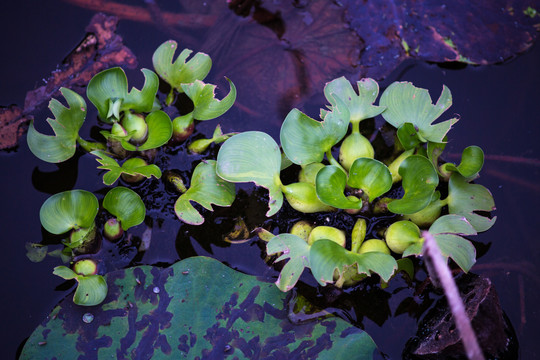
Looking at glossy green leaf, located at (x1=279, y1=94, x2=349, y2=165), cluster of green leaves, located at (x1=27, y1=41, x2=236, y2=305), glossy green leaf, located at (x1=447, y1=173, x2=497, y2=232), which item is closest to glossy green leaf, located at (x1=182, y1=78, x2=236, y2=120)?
cluster of green leaves, located at (x1=27, y1=41, x2=236, y2=305)

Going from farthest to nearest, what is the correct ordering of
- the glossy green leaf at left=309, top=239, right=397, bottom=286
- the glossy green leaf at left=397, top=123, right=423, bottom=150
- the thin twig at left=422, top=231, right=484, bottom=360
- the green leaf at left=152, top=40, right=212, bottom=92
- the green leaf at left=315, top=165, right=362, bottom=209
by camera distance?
the green leaf at left=152, top=40, right=212, bottom=92
the glossy green leaf at left=397, top=123, right=423, bottom=150
the green leaf at left=315, top=165, right=362, bottom=209
the glossy green leaf at left=309, top=239, right=397, bottom=286
the thin twig at left=422, top=231, right=484, bottom=360

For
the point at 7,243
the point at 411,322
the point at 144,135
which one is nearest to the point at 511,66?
the point at 411,322

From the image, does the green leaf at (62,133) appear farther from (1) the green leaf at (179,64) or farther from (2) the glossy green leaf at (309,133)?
(2) the glossy green leaf at (309,133)

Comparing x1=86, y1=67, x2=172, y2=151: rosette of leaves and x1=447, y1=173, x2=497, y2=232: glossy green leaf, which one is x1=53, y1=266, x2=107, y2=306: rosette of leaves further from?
x1=447, y1=173, x2=497, y2=232: glossy green leaf

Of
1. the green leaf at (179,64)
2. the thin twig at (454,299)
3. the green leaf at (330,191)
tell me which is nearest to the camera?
the thin twig at (454,299)

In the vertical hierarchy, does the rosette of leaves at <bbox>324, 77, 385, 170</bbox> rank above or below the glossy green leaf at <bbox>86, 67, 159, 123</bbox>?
above

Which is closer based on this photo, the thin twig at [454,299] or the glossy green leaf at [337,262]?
the thin twig at [454,299]

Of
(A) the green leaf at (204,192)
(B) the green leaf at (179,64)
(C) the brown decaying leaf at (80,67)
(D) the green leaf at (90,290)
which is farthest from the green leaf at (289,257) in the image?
(C) the brown decaying leaf at (80,67)
